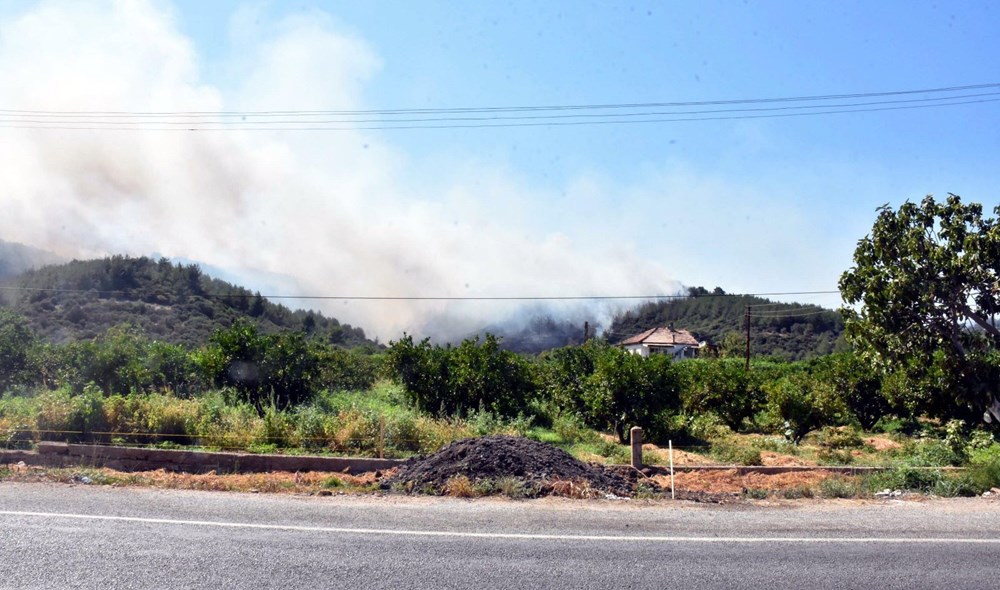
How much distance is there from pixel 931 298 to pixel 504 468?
33.9ft

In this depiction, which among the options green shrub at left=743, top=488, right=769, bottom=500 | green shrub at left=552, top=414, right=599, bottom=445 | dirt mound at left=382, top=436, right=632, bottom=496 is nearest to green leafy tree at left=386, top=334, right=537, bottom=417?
green shrub at left=552, top=414, right=599, bottom=445

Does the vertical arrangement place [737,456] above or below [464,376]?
below

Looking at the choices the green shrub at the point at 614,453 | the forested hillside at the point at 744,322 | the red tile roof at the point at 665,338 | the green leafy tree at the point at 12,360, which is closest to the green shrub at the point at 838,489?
the green shrub at the point at 614,453

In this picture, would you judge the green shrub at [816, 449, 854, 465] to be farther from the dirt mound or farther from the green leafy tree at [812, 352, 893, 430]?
the dirt mound

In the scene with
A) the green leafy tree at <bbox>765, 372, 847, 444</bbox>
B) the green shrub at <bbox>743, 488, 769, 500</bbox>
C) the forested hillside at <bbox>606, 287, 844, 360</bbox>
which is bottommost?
the green shrub at <bbox>743, 488, 769, 500</bbox>

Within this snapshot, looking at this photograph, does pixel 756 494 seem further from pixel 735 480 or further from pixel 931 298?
pixel 931 298

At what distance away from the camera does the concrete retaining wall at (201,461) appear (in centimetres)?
1343

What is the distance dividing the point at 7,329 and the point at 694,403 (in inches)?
978

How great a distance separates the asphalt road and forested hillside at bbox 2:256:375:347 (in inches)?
1681

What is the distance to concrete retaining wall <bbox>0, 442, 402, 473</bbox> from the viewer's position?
13.4m

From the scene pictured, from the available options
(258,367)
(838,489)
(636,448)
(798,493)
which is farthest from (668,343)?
(798,493)

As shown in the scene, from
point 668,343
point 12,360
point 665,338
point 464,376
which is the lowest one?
point 464,376

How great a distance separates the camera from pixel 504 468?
11.5 meters

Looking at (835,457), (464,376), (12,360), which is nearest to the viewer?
(835,457)
